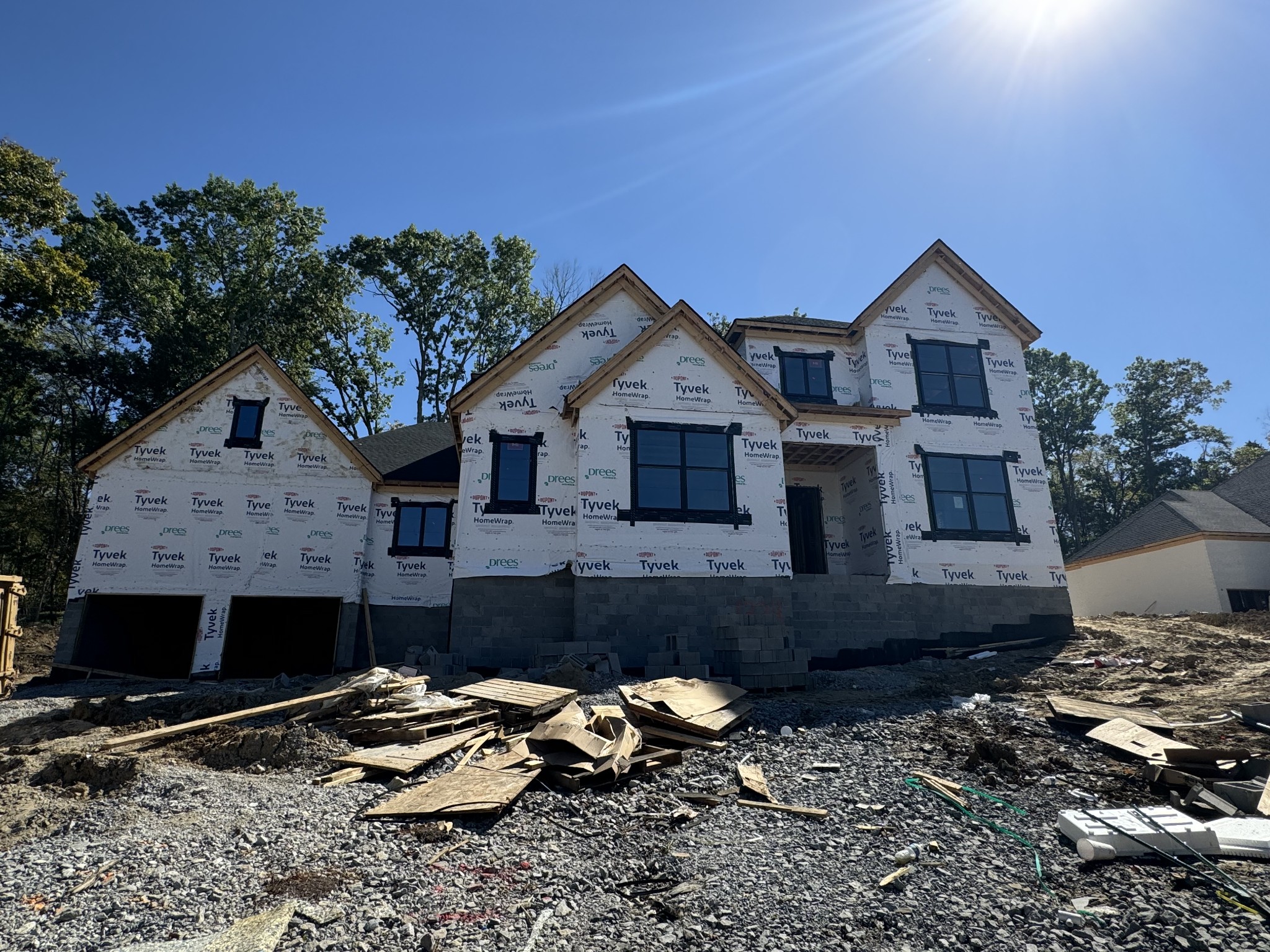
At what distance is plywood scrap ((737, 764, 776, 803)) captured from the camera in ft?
23.9

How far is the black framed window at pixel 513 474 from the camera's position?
52.2 feet

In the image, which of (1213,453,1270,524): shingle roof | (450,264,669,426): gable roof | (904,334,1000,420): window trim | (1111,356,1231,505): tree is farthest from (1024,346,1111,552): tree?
(450,264,669,426): gable roof

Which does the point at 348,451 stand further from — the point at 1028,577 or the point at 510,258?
the point at 510,258

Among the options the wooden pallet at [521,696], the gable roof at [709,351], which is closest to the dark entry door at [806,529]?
the gable roof at [709,351]

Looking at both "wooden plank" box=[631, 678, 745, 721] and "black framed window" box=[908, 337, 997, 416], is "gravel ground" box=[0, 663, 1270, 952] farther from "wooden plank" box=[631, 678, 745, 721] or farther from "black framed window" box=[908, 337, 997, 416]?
"black framed window" box=[908, 337, 997, 416]

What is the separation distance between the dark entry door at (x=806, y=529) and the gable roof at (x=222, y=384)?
1176 centimetres

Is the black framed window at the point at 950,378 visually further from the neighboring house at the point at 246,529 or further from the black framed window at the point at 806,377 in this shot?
the neighboring house at the point at 246,529

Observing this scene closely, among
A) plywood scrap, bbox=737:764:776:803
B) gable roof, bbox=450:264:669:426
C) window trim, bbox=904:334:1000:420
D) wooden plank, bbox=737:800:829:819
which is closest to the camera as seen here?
wooden plank, bbox=737:800:829:819

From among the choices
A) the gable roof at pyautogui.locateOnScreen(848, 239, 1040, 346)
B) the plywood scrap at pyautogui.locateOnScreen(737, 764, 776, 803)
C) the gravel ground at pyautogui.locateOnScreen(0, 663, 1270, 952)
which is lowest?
the gravel ground at pyautogui.locateOnScreen(0, 663, 1270, 952)

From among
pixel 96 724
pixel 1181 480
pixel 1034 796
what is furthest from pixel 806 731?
pixel 1181 480

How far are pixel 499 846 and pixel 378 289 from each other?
36906mm

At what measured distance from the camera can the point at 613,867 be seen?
567 cm

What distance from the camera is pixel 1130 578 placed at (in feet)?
82.6

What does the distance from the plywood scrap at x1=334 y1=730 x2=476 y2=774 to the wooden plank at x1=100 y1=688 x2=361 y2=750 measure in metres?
1.99
